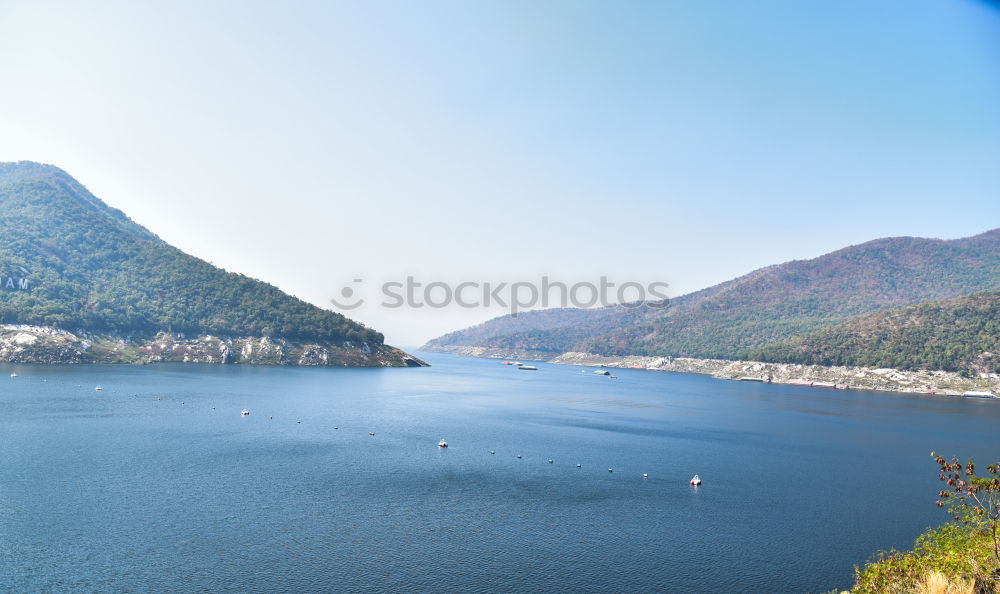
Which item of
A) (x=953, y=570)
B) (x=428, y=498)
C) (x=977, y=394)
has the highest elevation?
(x=953, y=570)

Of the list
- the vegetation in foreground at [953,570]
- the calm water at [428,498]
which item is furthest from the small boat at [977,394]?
the vegetation in foreground at [953,570]

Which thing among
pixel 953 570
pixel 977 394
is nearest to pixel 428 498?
pixel 953 570

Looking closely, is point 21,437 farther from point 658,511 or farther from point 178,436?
point 658,511

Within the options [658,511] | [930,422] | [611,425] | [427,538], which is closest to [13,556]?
[427,538]

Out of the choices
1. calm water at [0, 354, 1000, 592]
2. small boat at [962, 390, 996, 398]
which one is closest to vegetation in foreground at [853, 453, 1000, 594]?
calm water at [0, 354, 1000, 592]

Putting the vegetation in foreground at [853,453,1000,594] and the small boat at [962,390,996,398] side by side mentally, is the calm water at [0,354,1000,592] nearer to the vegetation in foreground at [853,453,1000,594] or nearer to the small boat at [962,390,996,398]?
the vegetation in foreground at [853,453,1000,594]

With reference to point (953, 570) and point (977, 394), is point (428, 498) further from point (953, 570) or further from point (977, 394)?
point (977, 394)

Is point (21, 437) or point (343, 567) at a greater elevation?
point (21, 437)

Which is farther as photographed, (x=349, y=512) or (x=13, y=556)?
(x=349, y=512)

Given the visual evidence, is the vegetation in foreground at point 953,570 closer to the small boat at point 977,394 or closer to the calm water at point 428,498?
the calm water at point 428,498
